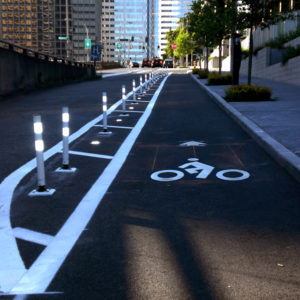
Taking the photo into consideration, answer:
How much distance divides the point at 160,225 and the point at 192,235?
1.43ft

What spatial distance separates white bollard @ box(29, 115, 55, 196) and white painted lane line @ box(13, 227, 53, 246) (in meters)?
1.37

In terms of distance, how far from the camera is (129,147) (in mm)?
10094

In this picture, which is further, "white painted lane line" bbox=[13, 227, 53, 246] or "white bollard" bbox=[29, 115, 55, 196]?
"white bollard" bbox=[29, 115, 55, 196]

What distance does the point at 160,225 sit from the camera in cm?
510

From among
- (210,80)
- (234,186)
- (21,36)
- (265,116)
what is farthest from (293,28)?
(21,36)

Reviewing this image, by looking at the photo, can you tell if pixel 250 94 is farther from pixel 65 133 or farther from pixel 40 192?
pixel 40 192

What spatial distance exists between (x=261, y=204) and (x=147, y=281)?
2551 mm

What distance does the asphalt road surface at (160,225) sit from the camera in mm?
3686

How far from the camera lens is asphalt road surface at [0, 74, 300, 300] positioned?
3.69 meters

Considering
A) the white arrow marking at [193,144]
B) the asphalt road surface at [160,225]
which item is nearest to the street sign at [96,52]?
the asphalt road surface at [160,225]

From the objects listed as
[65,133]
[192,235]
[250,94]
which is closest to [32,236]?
[192,235]

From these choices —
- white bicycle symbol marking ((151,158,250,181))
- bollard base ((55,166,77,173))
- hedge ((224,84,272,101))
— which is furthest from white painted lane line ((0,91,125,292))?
hedge ((224,84,272,101))

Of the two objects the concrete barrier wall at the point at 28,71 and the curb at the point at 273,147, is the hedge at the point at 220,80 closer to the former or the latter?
the concrete barrier wall at the point at 28,71

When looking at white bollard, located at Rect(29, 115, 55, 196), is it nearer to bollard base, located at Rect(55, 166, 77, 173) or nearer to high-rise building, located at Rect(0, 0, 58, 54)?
bollard base, located at Rect(55, 166, 77, 173)
